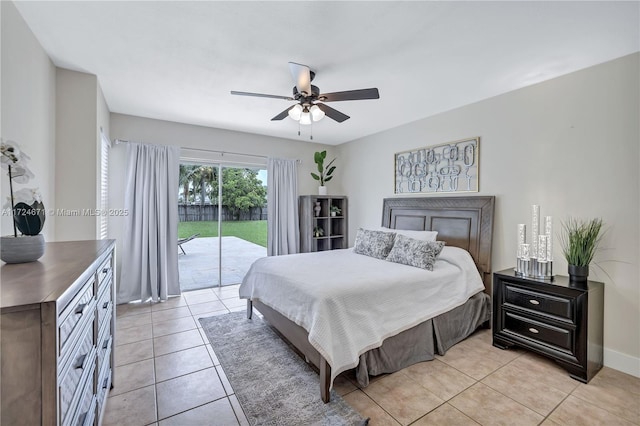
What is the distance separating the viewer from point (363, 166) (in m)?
5.12

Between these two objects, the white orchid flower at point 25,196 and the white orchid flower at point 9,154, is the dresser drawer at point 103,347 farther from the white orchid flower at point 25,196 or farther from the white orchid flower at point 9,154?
the white orchid flower at point 9,154

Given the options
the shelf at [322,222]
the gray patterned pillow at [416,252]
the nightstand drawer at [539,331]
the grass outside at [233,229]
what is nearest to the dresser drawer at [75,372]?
the gray patterned pillow at [416,252]

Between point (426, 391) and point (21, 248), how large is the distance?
2.56m

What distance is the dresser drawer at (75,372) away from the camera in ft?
3.16

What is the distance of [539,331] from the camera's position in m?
2.55

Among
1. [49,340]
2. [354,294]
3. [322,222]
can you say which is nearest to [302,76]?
[354,294]

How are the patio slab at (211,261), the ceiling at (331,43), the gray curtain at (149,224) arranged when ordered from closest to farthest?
the ceiling at (331,43), the gray curtain at (149,224), the patio slab at (211,261)

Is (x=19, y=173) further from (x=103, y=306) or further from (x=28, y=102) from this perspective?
(x=28, y=102)

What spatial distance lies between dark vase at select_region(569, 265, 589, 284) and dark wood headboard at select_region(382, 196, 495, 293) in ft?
2.71

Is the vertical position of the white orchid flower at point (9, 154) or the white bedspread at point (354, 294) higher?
the white orchid flower at point (9, 154)

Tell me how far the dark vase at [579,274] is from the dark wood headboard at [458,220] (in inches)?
32.6

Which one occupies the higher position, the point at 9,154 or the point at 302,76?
the point at 302,76

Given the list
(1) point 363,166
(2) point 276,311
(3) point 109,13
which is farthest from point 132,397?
(1) point 363,166

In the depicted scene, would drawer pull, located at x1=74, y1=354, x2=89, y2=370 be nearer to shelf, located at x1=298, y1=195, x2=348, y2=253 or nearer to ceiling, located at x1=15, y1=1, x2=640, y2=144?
ceiling, located at x1=15, y1=1, x2=640, y2=144
